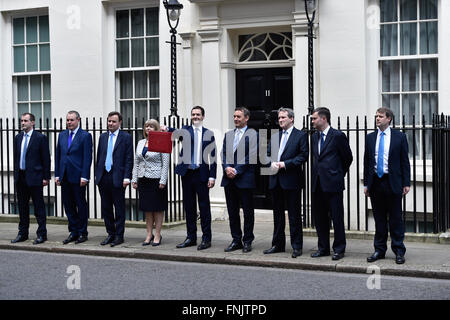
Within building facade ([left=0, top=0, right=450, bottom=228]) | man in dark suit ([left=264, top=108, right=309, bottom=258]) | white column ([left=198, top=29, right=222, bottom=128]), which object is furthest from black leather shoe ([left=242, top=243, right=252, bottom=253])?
white column ([left=198, top=29, right=222, bottom=128])

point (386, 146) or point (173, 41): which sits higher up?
point (173, 41)

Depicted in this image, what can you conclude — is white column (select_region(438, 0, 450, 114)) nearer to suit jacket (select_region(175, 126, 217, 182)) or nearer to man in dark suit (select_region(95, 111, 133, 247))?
suit jacket (select_region(175, 126, 217, 182))

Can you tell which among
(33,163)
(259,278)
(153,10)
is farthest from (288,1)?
(259,278)

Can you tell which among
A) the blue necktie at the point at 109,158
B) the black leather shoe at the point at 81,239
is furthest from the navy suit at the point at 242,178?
the black leather shoe at the point at 81,239

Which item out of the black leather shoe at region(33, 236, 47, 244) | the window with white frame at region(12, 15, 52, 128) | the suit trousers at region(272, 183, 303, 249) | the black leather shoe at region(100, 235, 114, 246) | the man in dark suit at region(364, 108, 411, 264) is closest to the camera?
the man in dark suit at region(364, 108, 411, 264)

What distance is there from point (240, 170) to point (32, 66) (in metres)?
7.29

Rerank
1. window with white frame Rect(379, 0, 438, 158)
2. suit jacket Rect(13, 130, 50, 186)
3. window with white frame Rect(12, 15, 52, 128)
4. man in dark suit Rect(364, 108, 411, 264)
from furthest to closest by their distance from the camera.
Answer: window with white frame Rect(12, 15, 52, 128) < window with white frame Rect(379, 0, 438, 158) < suit jacket Rect(13, 130, 50, 186) < man in dark suit Rect(364, 108, 411, 264)

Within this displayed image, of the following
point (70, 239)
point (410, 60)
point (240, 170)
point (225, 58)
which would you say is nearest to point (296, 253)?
point (240, 170)

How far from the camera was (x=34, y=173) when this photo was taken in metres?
11.0

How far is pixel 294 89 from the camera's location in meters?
13.0

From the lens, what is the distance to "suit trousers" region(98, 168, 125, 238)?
1079 centimetres

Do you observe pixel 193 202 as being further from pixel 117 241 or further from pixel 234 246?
pixel 117 241

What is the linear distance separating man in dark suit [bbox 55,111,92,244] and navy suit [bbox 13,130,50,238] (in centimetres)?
22

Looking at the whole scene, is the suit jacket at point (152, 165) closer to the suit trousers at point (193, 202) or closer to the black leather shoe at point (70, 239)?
the suit trousers at point (193, 202)
